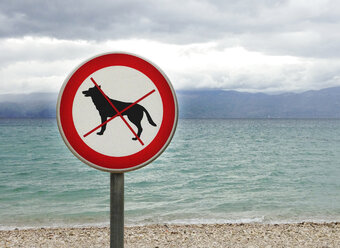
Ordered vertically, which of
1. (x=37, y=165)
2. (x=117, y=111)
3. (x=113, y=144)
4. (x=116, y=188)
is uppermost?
(x=117, y=111)

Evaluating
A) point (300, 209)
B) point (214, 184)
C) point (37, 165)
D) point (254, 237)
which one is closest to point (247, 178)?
point (214, 184)

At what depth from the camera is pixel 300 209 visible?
1027 cm

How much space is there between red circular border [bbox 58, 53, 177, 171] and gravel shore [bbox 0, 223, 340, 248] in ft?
14.6

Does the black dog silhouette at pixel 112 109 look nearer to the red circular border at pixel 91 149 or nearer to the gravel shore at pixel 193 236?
the red circular border at pixel 91 149

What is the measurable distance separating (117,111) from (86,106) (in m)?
0.15

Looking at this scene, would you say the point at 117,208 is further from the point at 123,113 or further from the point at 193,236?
the point at 193,236

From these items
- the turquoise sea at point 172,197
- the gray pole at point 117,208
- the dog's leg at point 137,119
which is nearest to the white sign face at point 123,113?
the dog's leg at point 137,119

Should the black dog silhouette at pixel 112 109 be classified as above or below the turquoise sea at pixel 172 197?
above

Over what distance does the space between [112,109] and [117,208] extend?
515 mm

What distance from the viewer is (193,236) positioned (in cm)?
658

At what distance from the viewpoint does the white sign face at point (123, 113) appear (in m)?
1.85

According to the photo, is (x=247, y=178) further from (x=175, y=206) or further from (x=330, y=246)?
(x=330, y=246)

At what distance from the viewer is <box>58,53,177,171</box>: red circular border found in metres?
1.84

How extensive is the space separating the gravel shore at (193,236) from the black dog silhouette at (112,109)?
4508 mm
